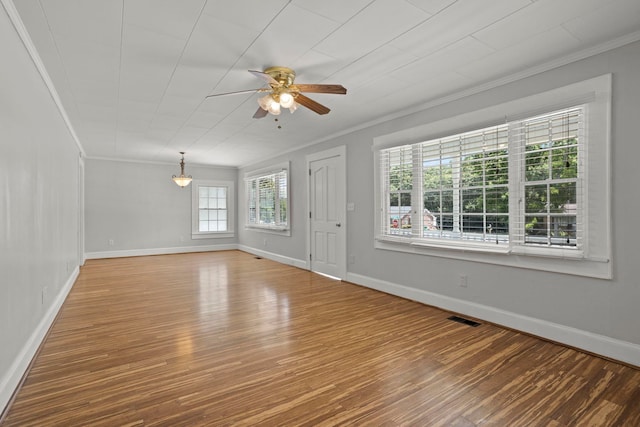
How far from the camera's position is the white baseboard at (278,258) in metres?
6.67

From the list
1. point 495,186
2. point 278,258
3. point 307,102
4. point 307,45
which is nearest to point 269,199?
point 278,258

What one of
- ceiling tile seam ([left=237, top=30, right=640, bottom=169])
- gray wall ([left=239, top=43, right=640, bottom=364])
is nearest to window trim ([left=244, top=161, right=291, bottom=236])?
ceiling tile seam ([left=237, top=30, right=640, bottom=169])

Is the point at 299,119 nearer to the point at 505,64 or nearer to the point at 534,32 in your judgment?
the point at 505,64

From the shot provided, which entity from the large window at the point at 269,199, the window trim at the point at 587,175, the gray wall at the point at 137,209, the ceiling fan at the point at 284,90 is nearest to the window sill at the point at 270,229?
the large window at the point at 269,199

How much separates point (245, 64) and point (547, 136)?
2.81 m

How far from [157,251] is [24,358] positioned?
6616mm

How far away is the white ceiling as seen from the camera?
218cm

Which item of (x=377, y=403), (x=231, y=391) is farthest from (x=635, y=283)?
(x=231, y=391)

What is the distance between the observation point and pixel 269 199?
26.1ft

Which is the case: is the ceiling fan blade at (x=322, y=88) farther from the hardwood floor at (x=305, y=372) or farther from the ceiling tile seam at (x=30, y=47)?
the hardwood floor at (x=305, y=372)

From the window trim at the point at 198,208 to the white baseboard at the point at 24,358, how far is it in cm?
543

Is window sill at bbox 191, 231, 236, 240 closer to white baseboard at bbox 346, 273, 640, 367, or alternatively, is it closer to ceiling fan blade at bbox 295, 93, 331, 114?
white baseboard at bbox 346, 273, 640, 367

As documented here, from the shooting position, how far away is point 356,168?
17.1 feet

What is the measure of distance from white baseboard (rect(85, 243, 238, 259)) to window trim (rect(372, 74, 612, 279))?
716 centimetres
